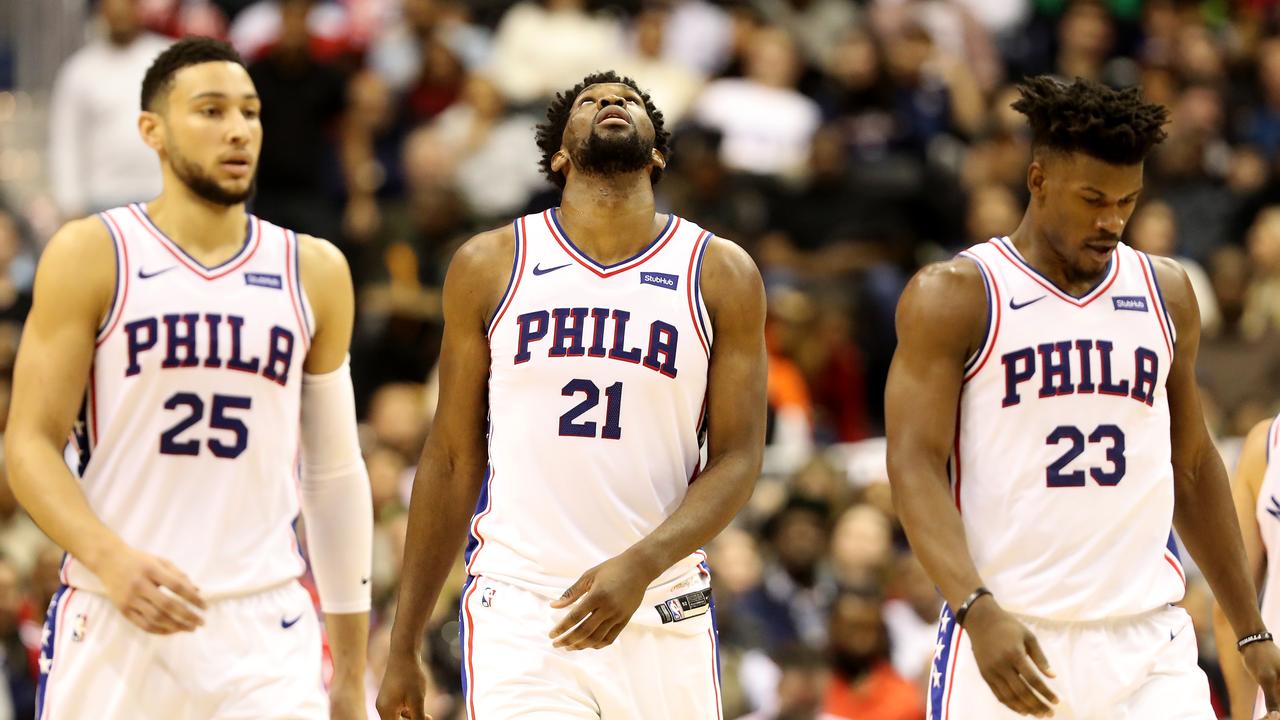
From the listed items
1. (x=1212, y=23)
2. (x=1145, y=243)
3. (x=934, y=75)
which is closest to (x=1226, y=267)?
(x=1145, y=243)

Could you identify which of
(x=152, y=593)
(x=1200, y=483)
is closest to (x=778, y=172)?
(x=1200, y=483)

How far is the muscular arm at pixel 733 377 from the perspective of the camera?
5848mm

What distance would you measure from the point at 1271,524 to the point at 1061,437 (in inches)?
54.7

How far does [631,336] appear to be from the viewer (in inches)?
231

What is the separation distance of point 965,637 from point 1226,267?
7748mm

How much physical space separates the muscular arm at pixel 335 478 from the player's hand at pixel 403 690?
57 centimetres

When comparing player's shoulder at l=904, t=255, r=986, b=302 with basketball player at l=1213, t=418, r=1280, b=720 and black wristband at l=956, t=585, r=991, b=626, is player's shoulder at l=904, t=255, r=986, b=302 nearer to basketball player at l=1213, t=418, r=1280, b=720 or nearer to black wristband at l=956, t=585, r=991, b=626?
black wristband at l=956, t=585, r=991, b=626

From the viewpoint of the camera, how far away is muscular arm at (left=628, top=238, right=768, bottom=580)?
585 cm

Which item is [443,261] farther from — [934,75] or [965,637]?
[965,637]

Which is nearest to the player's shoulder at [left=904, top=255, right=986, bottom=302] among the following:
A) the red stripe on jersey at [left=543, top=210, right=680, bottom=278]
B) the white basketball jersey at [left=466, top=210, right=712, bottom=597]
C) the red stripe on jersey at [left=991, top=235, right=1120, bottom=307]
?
the red stripe on jersey at [left=991, top=235, right=1120, bottom=307]

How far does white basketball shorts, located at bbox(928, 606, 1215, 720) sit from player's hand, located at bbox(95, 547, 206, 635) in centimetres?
235

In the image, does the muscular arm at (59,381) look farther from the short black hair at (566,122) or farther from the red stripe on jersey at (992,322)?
the red stripe on jersey at (992,322)

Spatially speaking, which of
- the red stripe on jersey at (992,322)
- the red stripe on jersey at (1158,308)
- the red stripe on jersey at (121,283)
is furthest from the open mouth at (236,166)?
the red stripe on jersey at (1158,308)

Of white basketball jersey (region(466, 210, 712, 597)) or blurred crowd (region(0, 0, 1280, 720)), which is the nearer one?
white basketball jersey (region(466, 210, 712, 597))
